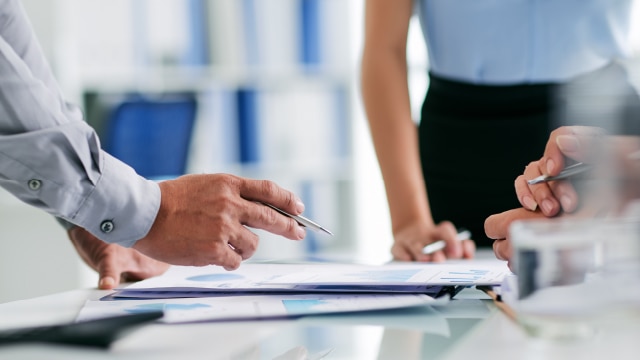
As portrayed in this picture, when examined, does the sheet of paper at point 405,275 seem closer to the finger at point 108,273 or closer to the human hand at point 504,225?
the human hand at point 504,225

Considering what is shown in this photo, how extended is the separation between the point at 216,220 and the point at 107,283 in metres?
0.22

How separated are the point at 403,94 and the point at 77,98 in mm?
1796

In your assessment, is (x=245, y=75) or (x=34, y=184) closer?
(x=34, y=184)

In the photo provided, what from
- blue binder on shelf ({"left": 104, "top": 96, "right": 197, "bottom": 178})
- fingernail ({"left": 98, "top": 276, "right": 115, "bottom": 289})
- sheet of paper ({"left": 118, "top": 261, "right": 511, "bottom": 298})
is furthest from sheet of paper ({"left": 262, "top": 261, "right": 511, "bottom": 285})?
blue binder on shelf ({"left": 104, "top": 96, "right": 197, "bottom": 178})

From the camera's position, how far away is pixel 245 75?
3.03 m

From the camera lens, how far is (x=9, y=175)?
0.88 m

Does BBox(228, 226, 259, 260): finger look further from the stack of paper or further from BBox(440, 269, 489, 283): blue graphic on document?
BBox(440, 269, 489, 283): blue graphic on document

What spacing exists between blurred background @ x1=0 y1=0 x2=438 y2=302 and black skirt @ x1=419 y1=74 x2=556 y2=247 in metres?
1.34

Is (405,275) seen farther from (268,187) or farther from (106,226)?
(106,226)

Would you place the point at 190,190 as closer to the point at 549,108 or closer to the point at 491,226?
the point at 491,226

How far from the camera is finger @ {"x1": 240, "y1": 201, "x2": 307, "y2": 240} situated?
869 mm

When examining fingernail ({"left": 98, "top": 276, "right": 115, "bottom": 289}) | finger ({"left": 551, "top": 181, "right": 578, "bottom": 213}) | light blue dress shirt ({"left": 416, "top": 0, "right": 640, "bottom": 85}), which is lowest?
fingernail ({"left": 98, "top": 276, "right": 115, "bottom": 289})

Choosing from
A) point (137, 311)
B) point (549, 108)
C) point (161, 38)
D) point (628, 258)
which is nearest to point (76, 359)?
point (137, 311)

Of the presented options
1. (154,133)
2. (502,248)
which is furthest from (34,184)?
(154,133)
